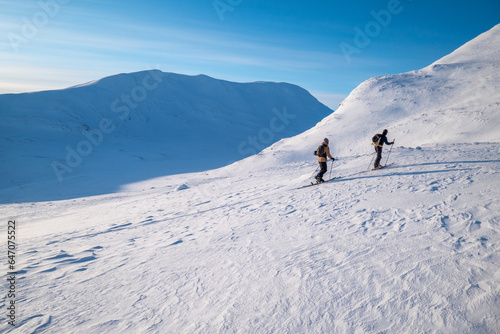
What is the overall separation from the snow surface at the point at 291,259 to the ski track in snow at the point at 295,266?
26mm

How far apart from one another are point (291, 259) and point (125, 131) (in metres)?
57.1

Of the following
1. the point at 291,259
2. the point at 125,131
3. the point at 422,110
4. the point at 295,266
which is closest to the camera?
the point at 295,266

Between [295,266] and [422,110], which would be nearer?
[295,266]

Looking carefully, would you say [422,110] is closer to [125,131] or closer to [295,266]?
[295,266]

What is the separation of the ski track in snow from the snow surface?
0.03 meters

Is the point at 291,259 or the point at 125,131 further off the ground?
the point at 125,131

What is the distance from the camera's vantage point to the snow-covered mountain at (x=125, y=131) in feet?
97.9

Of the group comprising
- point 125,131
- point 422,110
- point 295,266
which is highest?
point 125,131

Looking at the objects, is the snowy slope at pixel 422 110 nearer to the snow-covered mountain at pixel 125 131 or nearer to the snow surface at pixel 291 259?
the snow surface at pixel 291 259

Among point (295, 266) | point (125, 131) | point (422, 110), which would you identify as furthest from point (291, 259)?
point (125, 131)

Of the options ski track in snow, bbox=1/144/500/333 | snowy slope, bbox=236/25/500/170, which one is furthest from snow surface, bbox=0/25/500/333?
snowy slope, bbox=236/25/500/170

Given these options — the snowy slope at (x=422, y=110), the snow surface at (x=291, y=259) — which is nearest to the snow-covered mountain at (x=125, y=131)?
the snow surface at (x=291, y=259)

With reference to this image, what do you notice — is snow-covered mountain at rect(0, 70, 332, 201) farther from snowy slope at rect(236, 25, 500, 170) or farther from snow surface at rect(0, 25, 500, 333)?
snowy slope at rect(236, 25, 500, 170)

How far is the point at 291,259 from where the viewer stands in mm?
5941
